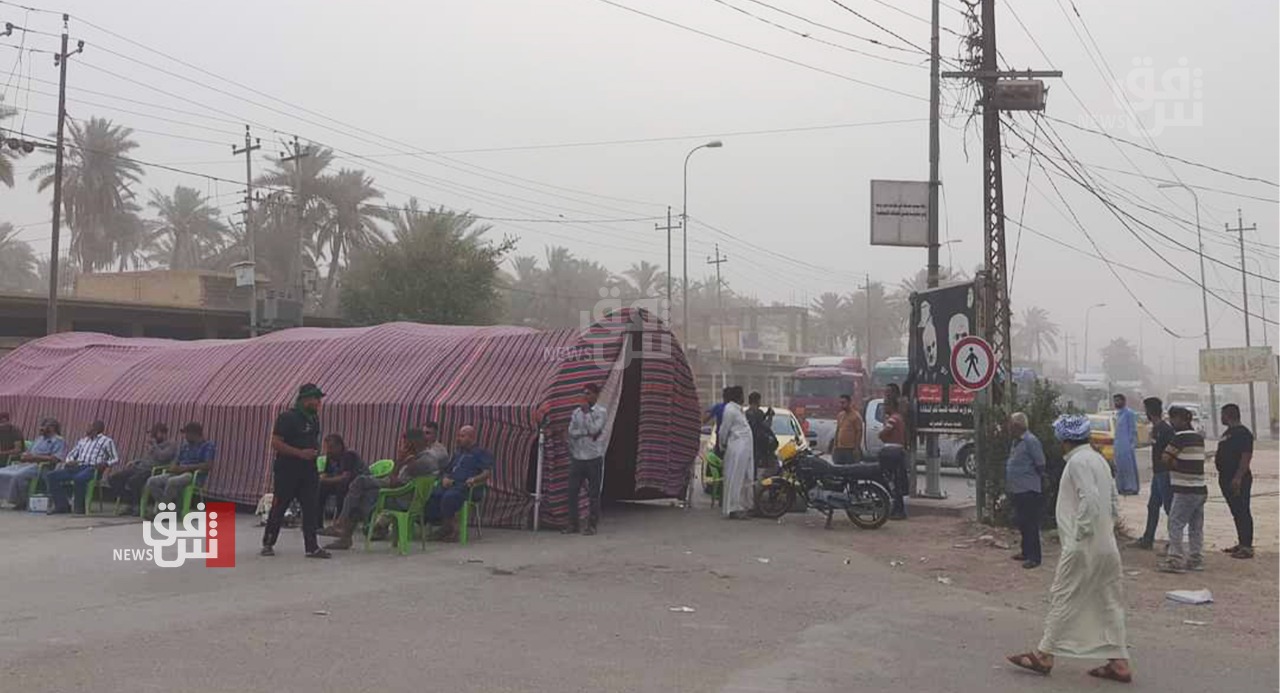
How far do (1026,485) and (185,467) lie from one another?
10497 mm

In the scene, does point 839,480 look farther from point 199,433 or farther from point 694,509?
point 199,433

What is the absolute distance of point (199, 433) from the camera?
1410 cm

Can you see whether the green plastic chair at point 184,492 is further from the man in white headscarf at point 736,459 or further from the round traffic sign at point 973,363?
the round traffic sign at point 973,363

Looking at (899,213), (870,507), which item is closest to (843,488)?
(870,507)

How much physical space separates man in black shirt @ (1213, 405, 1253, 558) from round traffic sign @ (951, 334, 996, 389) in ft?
7.96

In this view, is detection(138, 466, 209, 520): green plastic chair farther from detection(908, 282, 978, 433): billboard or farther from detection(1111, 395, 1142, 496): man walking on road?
detection(1111, 395, 1142, 496): man walking on road

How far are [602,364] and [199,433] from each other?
5.65 meters

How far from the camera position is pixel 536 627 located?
7.55 meters

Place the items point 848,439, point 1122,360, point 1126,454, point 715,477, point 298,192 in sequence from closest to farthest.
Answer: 1. point 848,439
2. point 715,477
3. point 1126,454
4. point 298,192
5. point 1122,360

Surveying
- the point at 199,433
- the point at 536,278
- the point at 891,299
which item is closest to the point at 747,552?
the point at 199,433

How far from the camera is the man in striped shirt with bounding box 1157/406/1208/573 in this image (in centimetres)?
1010

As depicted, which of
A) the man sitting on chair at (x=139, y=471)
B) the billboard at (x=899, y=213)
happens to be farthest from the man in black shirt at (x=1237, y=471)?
the man sitting on chair at (x=139, y=471)

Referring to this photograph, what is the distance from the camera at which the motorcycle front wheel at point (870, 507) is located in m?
12.8

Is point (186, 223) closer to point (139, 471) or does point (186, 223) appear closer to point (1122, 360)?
point (139, 471)
